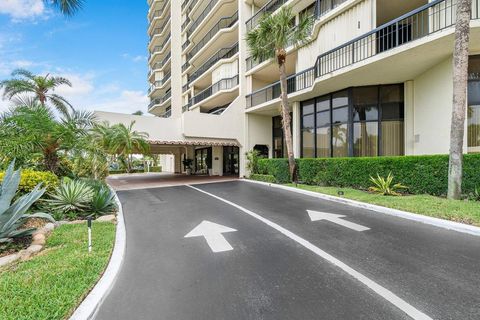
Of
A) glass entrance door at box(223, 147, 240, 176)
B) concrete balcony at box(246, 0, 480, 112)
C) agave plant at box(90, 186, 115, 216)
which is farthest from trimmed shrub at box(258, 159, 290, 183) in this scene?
agave plant at box(90, 186, 115, 216)

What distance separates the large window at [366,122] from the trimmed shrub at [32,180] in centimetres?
1436

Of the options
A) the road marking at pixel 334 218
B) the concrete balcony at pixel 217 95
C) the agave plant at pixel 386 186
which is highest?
the concrete balcony at pixel 217 95

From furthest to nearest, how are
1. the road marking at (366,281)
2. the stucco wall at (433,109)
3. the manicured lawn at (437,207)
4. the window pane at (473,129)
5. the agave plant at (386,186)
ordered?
the stucco wall at (433,109)
the window pane at (473,129)
the agave plant at (386,186)
the manicured lawn at (437,207)
the road marking at (366,281)

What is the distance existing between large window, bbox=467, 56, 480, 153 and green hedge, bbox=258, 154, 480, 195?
2.69 metres

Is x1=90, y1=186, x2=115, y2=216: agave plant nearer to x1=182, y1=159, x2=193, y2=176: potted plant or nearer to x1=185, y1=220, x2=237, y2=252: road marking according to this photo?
x1=185, y1=220, x2=237, y2=252: road marking

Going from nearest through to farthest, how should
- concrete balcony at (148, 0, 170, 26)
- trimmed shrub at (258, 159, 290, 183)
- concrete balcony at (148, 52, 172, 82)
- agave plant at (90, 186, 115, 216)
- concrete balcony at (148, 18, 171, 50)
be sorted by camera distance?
agave plant at (90, 186, 115, 216) < trimmed shrub at (258, 159, 290, 183) < concrete balcony at (148, 52, 172, 82) < concrete balcony at (148, 18, 171, 50) < concrete balcony at (148, 0, 170, 26)

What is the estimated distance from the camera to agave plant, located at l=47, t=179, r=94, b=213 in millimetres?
7480

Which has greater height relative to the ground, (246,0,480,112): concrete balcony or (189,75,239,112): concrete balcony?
(189,75,239,112): concrete balcony

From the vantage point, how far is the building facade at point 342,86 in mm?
9891

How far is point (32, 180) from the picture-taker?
746 centimetres

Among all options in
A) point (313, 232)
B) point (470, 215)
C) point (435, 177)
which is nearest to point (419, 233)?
point (470, 215)

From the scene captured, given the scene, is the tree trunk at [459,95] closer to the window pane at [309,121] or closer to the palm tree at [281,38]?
the palm tree at [281,38]

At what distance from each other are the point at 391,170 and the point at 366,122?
4325 mm

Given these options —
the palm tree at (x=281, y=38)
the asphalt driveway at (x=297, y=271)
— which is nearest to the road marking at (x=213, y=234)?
the asphalt driveway at (x=297, y=271)
